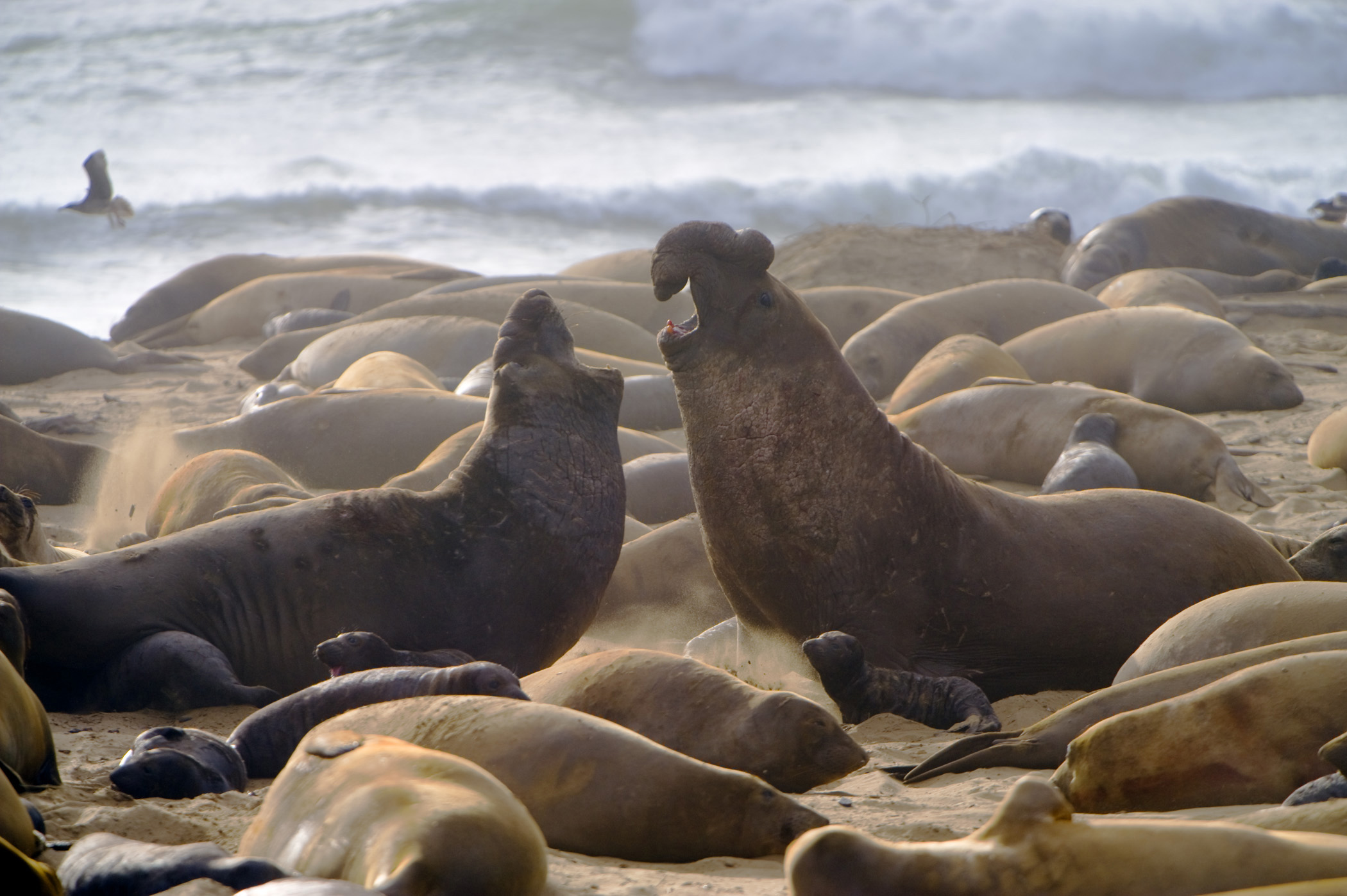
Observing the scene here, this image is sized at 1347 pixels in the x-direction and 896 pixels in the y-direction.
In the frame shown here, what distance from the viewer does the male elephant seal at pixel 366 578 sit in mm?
3729

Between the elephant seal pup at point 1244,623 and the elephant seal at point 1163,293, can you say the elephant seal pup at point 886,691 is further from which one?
the elephant seal at point 1163,293

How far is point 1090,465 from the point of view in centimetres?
584

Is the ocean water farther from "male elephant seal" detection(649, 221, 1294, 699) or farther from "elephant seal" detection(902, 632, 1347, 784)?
"elephant seal" detection(902, 632, 1347, 784)

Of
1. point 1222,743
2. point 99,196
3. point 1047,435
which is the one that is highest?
point 99,196

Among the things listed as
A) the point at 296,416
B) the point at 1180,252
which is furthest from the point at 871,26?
the point at 296,416

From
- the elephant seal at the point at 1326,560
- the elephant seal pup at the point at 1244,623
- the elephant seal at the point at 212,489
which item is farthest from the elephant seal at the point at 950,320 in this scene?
the elephant seal pup at the point at 1244,623

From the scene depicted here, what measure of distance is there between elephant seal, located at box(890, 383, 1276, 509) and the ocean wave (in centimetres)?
2089

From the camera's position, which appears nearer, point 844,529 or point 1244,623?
point 1244,623

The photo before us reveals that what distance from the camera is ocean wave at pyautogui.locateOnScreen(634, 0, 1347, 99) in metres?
26.8

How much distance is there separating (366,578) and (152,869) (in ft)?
6.43

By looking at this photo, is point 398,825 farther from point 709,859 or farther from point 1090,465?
point 1090,465

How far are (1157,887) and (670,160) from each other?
2180cm

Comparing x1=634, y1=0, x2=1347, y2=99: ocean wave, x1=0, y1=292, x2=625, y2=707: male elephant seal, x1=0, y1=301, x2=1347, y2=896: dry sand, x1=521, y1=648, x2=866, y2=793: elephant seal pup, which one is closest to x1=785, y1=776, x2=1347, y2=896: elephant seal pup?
x1=0, y1=301, x2=1347, y2=896: dry sand

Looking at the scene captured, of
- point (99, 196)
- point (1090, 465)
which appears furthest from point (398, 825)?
point (99, 196)
